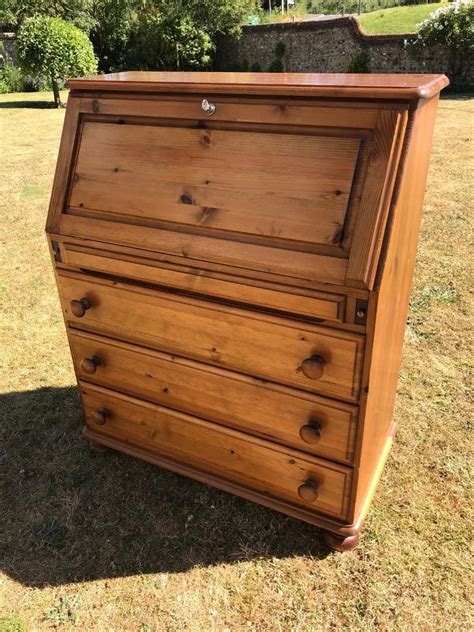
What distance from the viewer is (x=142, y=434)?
2689 millimetres

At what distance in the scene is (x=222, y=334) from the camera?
2.11 m

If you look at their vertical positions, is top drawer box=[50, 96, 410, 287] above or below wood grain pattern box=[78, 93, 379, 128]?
below

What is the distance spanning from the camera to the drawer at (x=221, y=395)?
2055 mm

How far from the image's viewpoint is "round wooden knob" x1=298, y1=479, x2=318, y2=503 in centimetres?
220

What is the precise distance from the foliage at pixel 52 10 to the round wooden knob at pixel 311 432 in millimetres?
24062

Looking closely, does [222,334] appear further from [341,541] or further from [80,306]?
[341,541]

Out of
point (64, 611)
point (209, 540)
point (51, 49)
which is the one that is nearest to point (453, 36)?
point (51, 49)

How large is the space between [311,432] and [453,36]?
16.4m

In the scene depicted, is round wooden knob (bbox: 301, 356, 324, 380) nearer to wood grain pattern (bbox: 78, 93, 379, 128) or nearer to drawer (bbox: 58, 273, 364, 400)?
drawer (bbox: 58, 273, 364, 400)

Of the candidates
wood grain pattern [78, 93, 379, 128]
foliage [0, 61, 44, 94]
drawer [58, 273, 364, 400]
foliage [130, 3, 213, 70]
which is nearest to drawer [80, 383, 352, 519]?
drawer [58, 273, 364, 400]

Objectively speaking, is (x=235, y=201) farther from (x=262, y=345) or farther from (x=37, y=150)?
(x=37, y=150)

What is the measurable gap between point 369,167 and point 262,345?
2.52ft

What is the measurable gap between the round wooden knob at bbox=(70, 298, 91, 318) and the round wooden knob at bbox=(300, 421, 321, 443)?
1.12 m

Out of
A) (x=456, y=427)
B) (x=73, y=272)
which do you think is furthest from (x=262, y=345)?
(x=456, y=427)
